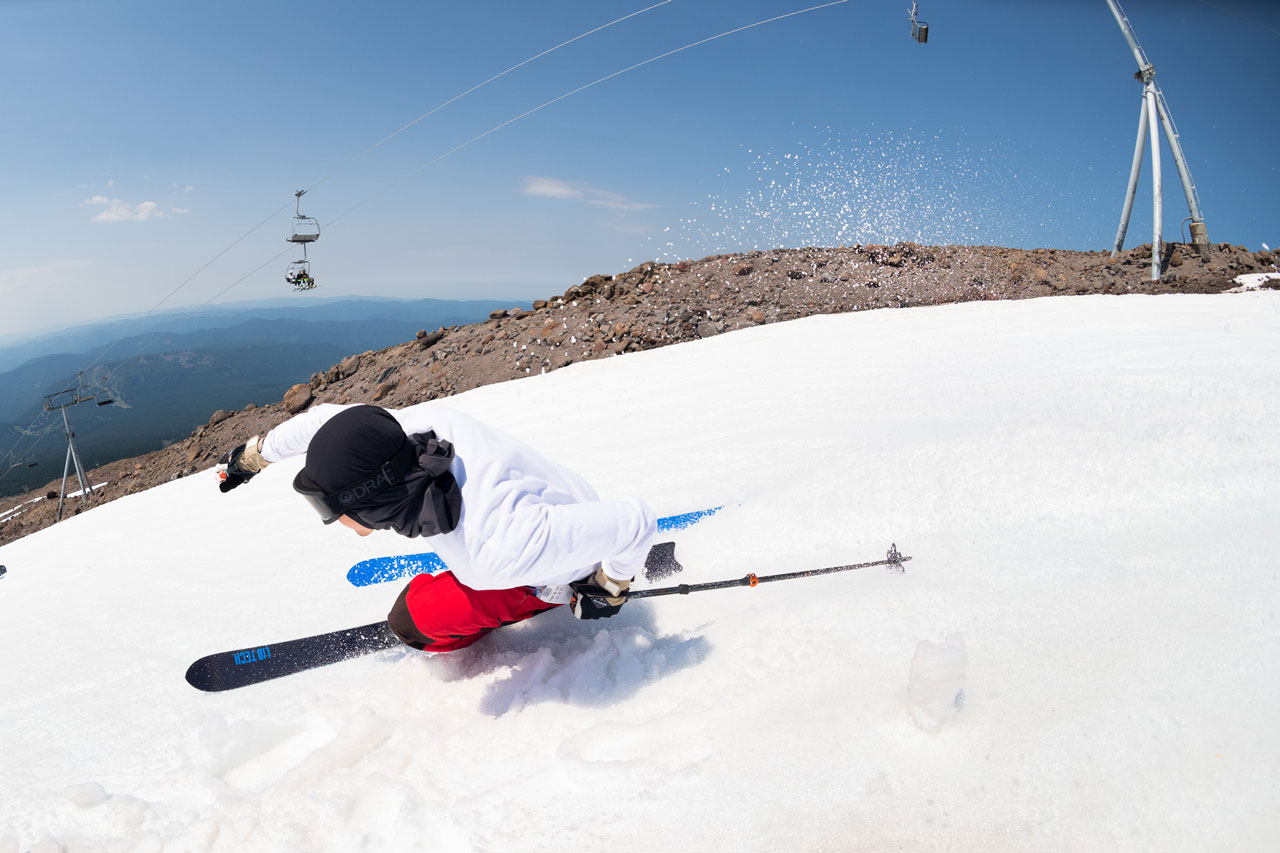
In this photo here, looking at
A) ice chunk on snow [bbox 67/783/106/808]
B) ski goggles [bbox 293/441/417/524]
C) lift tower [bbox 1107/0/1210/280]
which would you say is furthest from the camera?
lift tower [bbox 1107/0/1210/280]

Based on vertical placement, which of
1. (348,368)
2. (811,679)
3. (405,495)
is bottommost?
(811,679)

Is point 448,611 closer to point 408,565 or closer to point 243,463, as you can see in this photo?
point 243,463

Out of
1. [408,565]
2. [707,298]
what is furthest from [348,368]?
[408,565]

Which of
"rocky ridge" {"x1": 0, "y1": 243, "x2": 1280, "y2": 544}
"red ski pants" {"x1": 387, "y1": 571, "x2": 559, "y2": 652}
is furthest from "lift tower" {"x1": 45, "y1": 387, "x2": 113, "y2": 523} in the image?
"red ski pants" {"x1": 387, "y1": 571, "x2": 559, "y2": 652}

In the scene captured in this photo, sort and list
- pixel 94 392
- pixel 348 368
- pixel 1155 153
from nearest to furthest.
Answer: pixel 1155 153 → pixel 348 368 → pixel 94 392

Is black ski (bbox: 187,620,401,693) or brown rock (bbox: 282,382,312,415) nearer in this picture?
black ski (bbox: 187,620,401,693)

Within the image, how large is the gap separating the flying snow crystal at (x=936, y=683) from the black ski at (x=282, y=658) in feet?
7.95

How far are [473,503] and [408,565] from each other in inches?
92.9

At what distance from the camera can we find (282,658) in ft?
10.9

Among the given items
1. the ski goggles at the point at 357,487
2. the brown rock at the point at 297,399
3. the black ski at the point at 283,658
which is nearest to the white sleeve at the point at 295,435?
the ski goggles at the point at 357,487

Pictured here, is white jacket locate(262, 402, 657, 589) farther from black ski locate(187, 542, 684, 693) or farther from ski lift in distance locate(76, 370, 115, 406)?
ski lift in distance locate(76, 370, 115, 406)

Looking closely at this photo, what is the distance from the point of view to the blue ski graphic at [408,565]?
4.36 metres

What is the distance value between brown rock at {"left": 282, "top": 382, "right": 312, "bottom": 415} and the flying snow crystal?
17.2 m

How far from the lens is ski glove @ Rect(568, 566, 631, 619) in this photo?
2.81 metres
